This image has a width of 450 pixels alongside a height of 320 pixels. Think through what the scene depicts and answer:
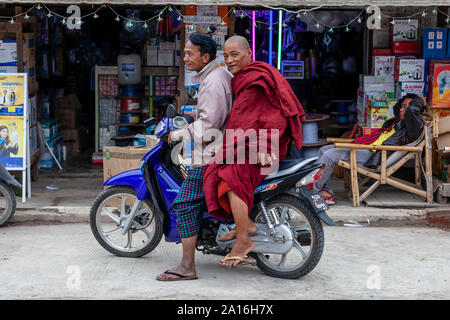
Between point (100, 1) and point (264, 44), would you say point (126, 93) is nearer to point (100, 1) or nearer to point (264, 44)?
point (264, 44)

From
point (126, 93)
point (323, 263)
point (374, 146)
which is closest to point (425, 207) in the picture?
point (374, 146)

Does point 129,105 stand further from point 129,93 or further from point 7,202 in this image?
point 7,202

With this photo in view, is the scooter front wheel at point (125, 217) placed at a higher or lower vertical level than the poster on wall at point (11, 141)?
lower

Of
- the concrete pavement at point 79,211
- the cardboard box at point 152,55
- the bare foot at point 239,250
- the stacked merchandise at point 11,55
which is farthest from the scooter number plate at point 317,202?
the cardboard box at point 152,55

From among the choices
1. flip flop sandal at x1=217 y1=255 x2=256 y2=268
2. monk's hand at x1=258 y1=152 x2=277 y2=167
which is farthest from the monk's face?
flip flop sandal at x1=217 y1=255 x2=256 y2=268

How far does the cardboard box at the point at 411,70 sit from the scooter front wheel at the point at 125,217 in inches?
175

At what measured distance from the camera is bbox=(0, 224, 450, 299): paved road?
17.1 feet

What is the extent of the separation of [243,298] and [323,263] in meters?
1.19

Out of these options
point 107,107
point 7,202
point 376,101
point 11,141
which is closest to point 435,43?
point 376,101

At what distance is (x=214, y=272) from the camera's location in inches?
226

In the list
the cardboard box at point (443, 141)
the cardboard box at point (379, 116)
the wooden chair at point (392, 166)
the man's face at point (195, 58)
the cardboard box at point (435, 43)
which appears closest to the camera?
the man's face at point (195, 58)

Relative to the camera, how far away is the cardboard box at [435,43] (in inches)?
352

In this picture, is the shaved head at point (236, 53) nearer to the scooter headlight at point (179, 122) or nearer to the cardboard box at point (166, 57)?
the scooter headlight at point (179, 122)

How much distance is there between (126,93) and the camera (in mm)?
11086
